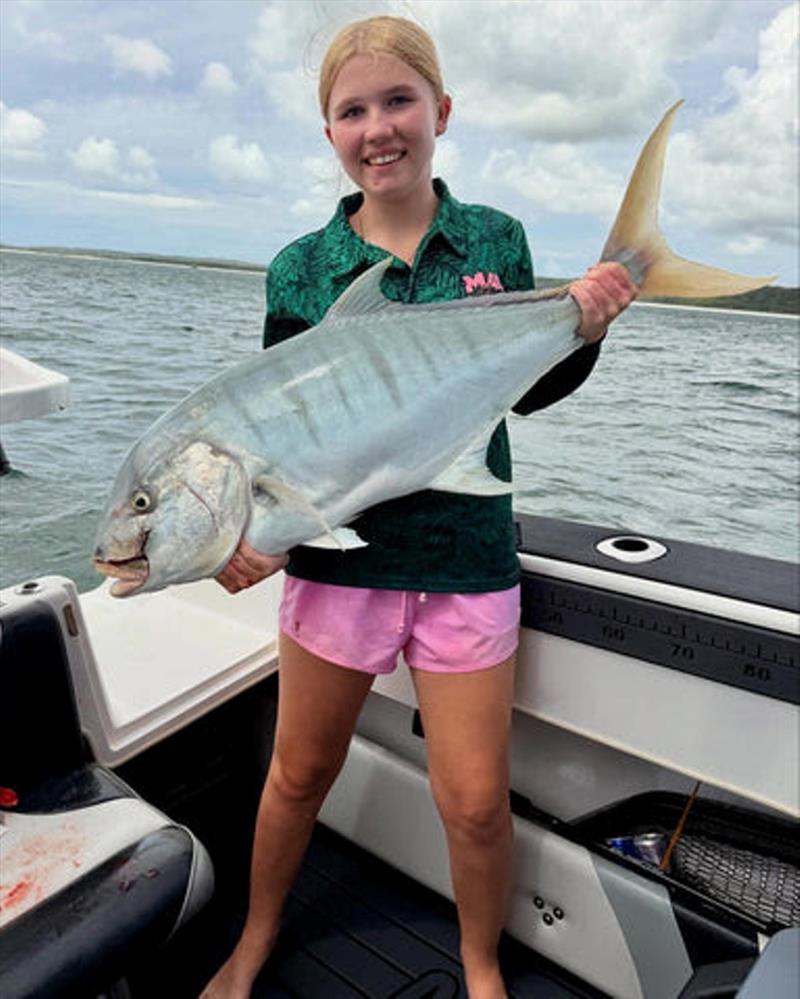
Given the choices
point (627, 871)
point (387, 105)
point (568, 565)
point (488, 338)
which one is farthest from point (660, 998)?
point (387, 105)

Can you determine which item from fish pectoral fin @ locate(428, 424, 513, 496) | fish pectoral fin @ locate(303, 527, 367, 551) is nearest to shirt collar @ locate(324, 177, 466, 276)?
fish pectoral fin @ locate(428, 424, 513, 496)

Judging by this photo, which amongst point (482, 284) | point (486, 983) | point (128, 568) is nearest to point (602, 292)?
point (482, 284)

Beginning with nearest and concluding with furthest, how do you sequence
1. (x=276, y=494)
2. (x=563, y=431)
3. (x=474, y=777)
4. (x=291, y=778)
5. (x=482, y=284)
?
(x=276, y=494) → (x=482, y=284) → (x=474, y=777) → (x=291, y=778) → (x=563, y=431)

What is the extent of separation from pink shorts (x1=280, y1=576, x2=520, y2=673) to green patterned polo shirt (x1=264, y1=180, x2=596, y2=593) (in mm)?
30

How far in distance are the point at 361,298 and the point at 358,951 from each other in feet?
4.40

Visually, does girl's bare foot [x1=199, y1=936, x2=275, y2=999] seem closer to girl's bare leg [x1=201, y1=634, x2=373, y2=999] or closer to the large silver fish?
girl's bare leg [x1=201, y1=634, x2=373, y2=999]

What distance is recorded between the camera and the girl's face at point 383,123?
3.84 ft

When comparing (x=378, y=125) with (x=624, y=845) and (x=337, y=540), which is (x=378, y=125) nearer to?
(x=337, y=540)

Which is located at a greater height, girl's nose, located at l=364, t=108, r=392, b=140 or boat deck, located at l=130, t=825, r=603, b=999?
girl's nose, located at l=364, t=108, r=392, b=140

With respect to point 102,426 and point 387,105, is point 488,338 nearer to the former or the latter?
point 387,105

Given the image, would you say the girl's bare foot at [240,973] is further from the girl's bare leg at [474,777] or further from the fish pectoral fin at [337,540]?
the fish pectoral fin at [337,540]

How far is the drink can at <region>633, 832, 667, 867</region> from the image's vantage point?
64.9 inches

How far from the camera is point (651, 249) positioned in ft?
3.67

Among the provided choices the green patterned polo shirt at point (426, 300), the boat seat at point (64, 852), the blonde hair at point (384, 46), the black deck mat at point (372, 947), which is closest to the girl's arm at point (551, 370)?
the green patterned polo shirt at point (426, 300)
